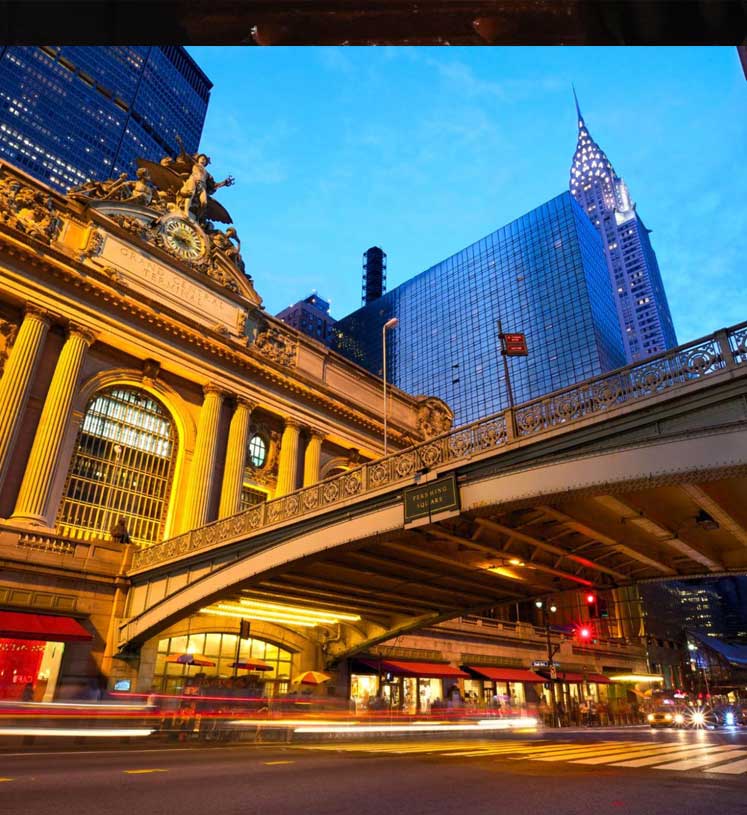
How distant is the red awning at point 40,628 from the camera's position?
62.8ft

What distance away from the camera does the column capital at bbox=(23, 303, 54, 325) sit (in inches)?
1077

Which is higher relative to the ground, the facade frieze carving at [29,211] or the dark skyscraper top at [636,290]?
the dark skyscraper top at [636,290]

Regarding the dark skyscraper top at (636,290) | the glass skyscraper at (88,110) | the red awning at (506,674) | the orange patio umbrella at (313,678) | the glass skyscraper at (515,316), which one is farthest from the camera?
the dark skyscraper top at (636,290)

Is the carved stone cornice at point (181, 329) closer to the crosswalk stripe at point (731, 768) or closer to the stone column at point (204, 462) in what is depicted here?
the stone column at point (204, 462)

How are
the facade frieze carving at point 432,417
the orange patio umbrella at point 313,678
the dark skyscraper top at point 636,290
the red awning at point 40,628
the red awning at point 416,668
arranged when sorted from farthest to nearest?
the dark skyscraper top at point 636,290 < the facade frieze carving at point 432,417 < the red awning at point 416,668 < the orange patio umbrella at point 313,678 < the red awning at point 40,628

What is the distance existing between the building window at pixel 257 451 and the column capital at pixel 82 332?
11.5 m

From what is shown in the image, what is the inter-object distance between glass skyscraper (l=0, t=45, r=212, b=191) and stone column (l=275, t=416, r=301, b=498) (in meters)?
88.3

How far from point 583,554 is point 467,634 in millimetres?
21550

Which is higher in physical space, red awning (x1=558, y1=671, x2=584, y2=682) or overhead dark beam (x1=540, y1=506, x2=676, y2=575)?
overhead dark beam (x1=540, y1=506, x2=676, y2=575)

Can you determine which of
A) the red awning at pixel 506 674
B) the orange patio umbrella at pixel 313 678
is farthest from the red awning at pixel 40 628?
the red awning at pixel 506 674

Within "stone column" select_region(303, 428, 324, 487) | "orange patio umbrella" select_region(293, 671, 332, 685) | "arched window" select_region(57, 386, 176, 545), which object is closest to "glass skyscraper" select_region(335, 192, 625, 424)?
"stone column" select_region(303, 428, 324, 487)

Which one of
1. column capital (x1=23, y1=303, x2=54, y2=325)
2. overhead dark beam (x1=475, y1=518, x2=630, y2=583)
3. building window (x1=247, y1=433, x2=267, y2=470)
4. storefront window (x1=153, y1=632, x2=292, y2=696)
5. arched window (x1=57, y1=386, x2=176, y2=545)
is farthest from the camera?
building window (x1=247, y1=433, x2=267, y2=470)

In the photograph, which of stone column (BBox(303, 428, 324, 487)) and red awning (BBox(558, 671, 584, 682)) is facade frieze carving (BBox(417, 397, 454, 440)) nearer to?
stone column (BBox(303, 428, 324, 487))

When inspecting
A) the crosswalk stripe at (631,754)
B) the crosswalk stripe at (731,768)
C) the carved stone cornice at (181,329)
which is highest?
the carved stone cornice at (181,329)
